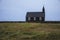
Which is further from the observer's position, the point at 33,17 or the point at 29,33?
the point at 33,17

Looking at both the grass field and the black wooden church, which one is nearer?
the grass field

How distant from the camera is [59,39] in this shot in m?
1.66

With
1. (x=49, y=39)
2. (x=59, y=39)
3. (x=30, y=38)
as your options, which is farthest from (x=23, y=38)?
(x=59, y=39)

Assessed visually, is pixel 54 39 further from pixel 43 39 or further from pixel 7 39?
pixel 7 39

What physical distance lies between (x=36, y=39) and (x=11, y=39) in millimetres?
328

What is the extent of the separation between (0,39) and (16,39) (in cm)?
21

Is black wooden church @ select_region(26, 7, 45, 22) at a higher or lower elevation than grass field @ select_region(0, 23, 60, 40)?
lower

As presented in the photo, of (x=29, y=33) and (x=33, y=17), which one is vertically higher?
(x=29, y=33)

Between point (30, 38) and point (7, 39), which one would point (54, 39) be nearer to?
point (30, 38)

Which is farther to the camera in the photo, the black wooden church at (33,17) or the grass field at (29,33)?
the black wooden church at (33,17)

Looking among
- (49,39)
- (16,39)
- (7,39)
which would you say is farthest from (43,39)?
(7,39)

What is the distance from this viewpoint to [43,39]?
1.67m

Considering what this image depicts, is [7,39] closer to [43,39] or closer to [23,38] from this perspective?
[23,38]

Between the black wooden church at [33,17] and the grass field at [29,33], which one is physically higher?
the grass field at [29,33]
